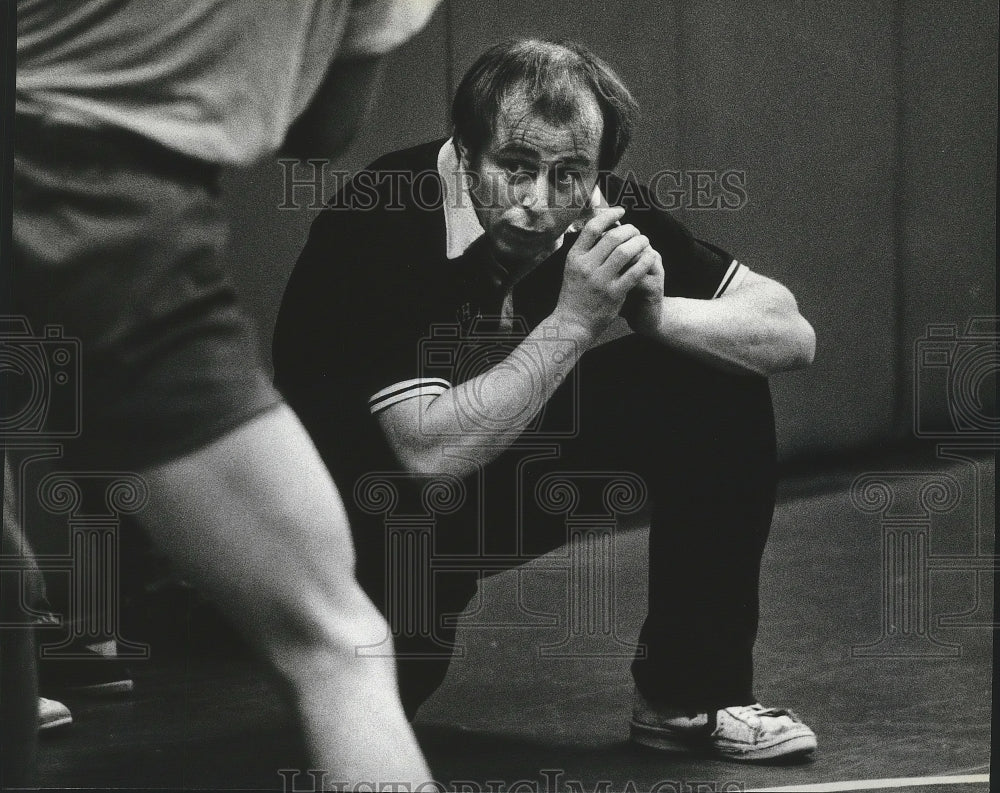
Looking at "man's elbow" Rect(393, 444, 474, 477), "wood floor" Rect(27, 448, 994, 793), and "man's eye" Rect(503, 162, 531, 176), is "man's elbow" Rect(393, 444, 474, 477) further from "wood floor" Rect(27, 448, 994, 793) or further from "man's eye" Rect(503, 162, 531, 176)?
"man's eye" Rect(503, 162, 531, 176)

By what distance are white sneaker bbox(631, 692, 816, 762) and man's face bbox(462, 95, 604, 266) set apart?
1.42m

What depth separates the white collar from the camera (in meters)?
3.99

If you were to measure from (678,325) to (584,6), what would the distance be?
0.98 meters

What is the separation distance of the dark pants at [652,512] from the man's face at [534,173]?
42 centimetres

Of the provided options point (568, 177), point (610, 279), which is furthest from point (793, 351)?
point (568, 177)

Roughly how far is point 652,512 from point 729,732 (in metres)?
0.69

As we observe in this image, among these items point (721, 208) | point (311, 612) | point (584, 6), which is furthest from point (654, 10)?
point (311, 612)

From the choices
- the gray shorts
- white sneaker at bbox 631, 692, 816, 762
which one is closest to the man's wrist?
the gray shorts

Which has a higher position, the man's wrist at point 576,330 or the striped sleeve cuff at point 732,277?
the striped sleeve cuff at point 732,277

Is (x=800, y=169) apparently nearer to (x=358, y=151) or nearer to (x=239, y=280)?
(x=358, y=151)

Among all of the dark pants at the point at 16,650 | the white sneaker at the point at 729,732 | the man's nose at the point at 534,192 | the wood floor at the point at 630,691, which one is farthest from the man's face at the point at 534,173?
the dark pants at the point at 16,650

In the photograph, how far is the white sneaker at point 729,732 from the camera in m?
3.99

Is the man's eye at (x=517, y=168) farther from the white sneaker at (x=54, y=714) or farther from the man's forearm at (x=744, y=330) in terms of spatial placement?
the white sneaker at (x=54, y=714)

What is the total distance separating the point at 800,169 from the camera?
4066mm
